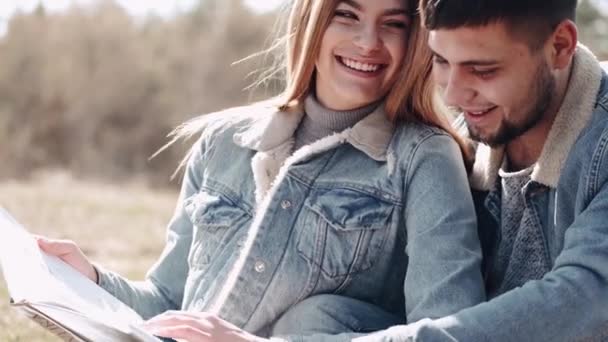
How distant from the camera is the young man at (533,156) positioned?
2277 millimetres

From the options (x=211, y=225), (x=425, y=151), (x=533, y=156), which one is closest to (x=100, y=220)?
(x=211, y=225)

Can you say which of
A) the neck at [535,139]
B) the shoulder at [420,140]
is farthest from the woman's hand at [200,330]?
the neck at [535,139]

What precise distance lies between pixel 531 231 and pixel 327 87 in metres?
0.73

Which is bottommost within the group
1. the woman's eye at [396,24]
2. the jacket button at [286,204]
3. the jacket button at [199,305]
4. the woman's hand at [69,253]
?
the jacket button at [199,305]

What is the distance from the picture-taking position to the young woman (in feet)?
8.68

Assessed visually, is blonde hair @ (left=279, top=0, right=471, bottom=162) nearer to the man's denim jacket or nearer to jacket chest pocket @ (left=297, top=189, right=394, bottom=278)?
jacket chest pocket @ (left=297, top=189, right=394, bottom=278)

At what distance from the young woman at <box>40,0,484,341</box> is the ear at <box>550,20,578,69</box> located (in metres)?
0.38

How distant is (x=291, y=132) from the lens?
3057mm

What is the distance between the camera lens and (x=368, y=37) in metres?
2.85

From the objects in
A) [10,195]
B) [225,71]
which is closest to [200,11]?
[225,71]

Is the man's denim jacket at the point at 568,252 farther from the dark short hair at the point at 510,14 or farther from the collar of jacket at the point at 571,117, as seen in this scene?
the dark short hair at the point at 510,14

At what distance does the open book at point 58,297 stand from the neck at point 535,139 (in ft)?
3.20

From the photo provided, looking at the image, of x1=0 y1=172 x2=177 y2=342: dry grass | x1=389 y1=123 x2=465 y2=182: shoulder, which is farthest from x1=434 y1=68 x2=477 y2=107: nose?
x1=0 y1=172 x2=177 y2=342: dry grass

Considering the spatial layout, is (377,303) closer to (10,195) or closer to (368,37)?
(368,37)
